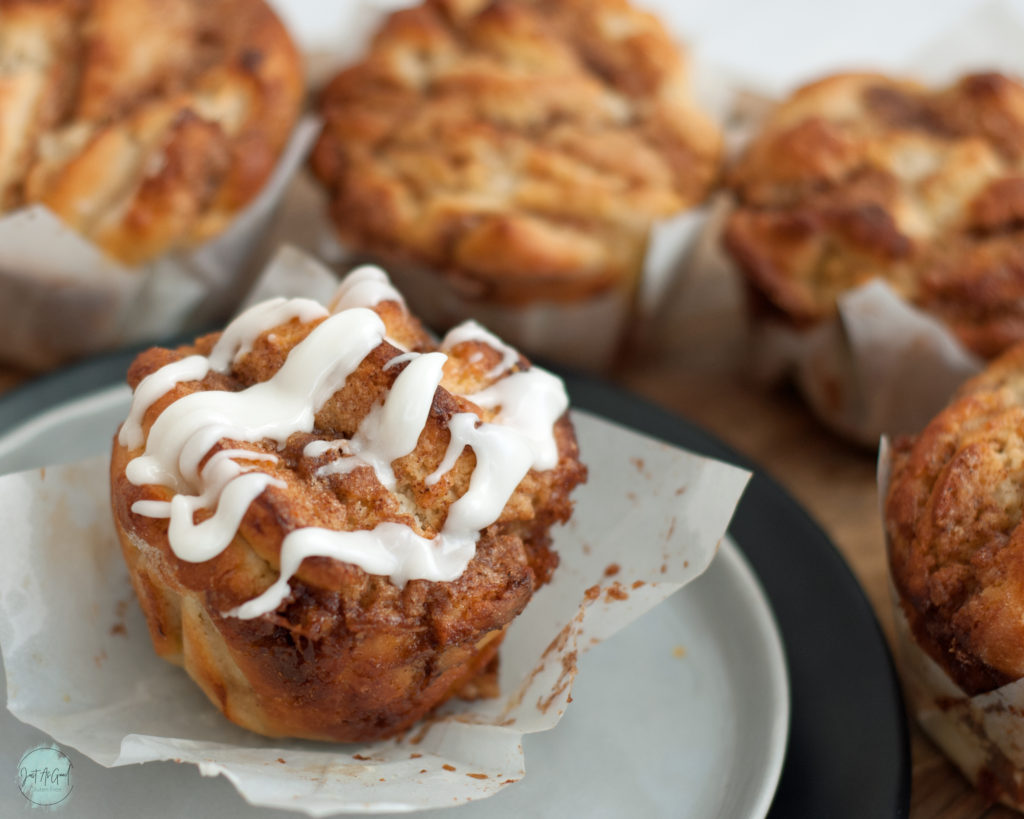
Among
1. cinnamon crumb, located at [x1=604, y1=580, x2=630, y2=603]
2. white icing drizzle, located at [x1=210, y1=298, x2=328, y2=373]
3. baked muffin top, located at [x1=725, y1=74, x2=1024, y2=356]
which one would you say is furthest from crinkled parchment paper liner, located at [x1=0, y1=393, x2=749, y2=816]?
baked muffin top, located at [x1=725, y1=74, x2=1024, y2=356]

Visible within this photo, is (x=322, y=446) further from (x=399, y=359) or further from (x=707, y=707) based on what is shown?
(x=707, y=707)

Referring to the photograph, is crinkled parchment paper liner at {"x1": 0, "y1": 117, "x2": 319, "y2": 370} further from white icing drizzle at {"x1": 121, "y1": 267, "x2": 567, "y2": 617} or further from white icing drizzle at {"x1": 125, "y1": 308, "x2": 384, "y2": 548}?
white icing drizzle at {"x1": 125, "y1": 308, "x2": 384, "y2": 548}

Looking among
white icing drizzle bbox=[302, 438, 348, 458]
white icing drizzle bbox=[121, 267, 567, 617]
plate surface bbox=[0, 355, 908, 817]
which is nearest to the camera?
white icing drizzle bbox=[121, 267, 567, 617]

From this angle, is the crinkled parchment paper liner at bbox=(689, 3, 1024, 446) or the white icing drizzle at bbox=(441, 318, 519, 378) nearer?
the white icing drizzle at bbox=(441, 318, 519, 378)

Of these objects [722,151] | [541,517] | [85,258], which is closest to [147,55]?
[85,258]

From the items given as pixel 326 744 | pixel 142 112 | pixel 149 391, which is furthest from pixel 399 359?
pixel 142 112

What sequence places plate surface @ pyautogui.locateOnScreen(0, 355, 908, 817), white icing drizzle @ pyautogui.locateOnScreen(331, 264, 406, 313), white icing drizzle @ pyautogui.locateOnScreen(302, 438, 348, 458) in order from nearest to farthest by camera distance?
white icing drizzle @ pyautogui.locateOnScreen(302, 438, 348, 458), plate surface @ pyautogui.locateOnScreen(0, 355, 908, 817), white icing drizzle @ pyautogui.locateOnScreen(331, 264, 406, 313)
